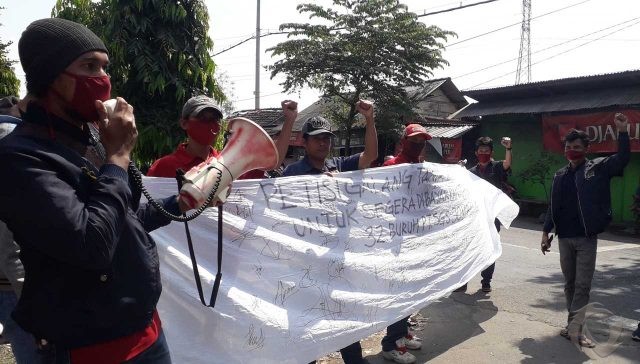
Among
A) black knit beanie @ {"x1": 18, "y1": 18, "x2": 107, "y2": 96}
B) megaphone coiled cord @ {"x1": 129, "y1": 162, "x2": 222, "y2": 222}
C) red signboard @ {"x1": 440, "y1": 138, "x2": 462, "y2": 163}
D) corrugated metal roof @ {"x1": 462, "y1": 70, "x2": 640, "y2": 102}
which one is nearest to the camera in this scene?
black knit beanie @ {"x1": 18, "y1": 18, "x2": 107, "y2": 96}

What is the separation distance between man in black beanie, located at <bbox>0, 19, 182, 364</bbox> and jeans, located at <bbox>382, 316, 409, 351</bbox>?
108 inches

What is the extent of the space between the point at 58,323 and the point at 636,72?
15.4 m

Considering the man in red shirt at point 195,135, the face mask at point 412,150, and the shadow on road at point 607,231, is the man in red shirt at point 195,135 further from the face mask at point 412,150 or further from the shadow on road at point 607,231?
the shadow on road at point 607,231

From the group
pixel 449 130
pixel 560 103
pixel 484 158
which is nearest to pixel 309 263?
pixel 484 158

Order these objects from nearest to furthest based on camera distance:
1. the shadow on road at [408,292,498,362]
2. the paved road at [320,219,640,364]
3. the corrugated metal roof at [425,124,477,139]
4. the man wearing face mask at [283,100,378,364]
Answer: the man wearing face mask at [283,100,378,364] → the paved road at [320,219,640,364] → the shadow on road at [408,292,498,362] → the corrugated metal roof at [425,124,477,139]

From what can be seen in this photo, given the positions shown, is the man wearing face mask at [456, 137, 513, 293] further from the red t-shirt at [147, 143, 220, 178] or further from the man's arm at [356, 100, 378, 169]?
the red t-shirt at [147, 143, 220, 178]

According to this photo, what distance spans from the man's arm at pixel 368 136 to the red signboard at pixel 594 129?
1165 cm

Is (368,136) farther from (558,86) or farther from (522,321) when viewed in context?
(558,86)

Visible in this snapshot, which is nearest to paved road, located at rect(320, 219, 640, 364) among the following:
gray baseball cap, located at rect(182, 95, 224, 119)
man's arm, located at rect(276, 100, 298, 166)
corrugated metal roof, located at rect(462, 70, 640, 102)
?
man's arm, located at rect(276, 100, 298, 166)

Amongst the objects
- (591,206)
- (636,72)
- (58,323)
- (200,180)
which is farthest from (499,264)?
(636,72)

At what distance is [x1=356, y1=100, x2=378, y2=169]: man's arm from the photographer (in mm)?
3730

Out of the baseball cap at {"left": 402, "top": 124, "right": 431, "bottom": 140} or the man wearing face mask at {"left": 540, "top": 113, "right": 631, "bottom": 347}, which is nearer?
the baseball cap at {"left": 402, "top": 124, "right": 431, "bottom": 140}

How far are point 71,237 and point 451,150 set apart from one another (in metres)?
18.9

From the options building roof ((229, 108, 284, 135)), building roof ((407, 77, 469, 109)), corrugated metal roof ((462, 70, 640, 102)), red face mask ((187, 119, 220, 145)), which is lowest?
red face mask ((187, 119, 220, 145))
